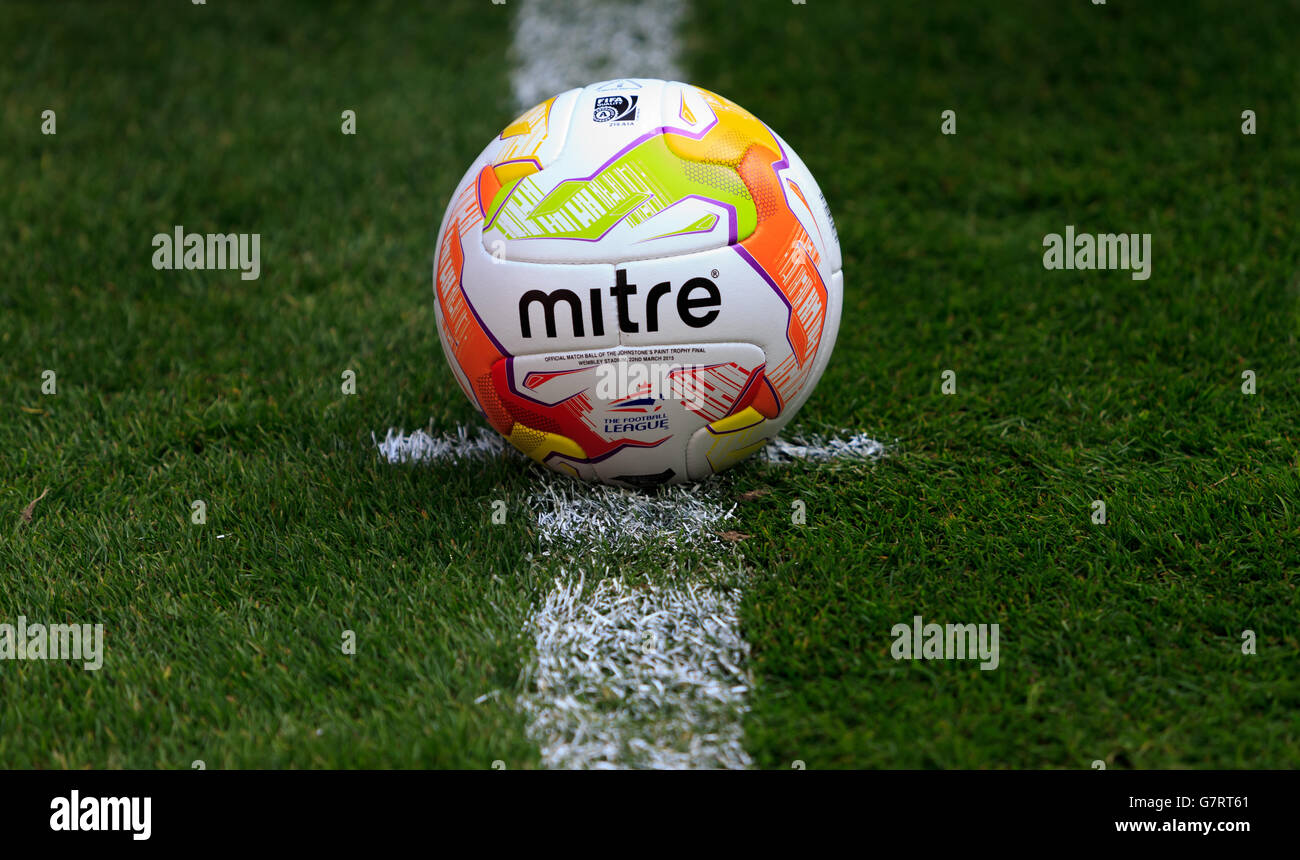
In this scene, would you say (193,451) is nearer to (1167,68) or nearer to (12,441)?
(12,441)

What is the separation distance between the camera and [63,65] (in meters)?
6.39

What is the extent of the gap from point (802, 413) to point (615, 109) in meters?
1.41

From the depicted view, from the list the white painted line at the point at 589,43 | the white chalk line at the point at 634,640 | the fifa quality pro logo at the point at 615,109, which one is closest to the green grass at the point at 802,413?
the white chalk line at the point at 634,640

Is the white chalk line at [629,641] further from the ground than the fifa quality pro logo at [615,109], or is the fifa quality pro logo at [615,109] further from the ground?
the fifa quality pro logo at [615,109]

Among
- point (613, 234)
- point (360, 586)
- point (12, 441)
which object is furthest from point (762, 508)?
point (12, 441)

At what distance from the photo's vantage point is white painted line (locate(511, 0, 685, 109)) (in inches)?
A: 248

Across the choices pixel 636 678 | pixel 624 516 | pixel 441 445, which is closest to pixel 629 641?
pixel 636 678

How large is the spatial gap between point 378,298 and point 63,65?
11.4ft

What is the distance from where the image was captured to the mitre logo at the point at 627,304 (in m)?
2.83

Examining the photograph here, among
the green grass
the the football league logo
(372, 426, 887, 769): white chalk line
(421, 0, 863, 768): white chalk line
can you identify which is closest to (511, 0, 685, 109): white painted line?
the green grass

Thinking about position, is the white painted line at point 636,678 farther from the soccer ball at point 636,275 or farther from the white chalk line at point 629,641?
the soccer ball at point 636,275

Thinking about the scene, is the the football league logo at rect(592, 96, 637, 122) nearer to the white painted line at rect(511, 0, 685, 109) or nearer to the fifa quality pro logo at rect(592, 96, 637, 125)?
the fifa quality pro logo at rect(592, 96, 637, 125)

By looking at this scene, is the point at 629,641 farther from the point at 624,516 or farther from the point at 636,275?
the point at 636,275

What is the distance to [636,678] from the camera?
109 inches
